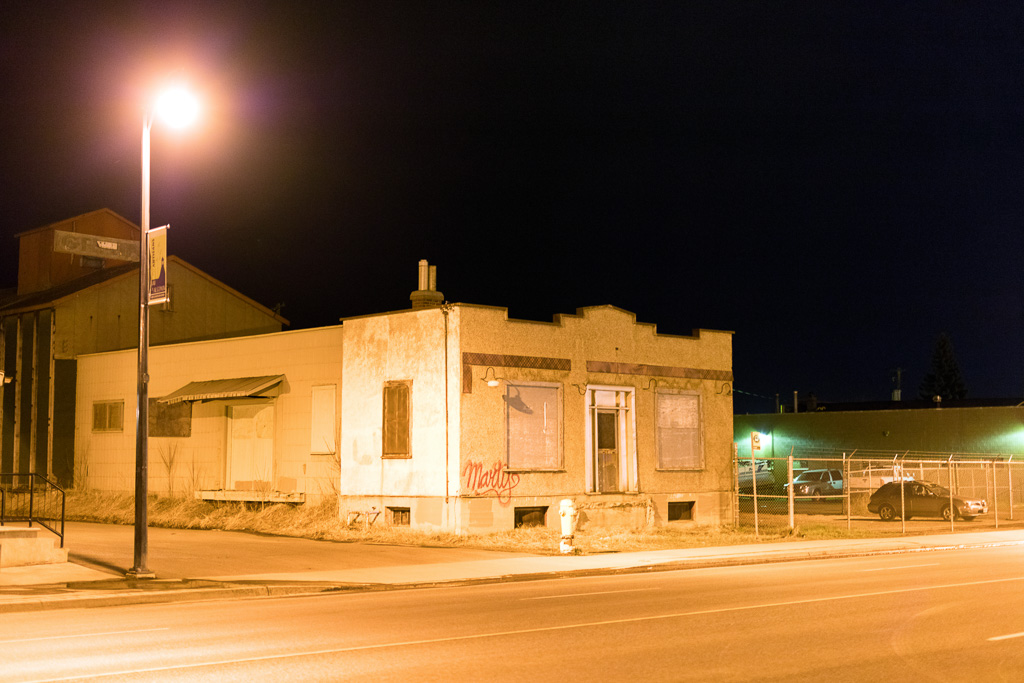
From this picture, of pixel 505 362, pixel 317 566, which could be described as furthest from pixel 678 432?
pixel 317 566

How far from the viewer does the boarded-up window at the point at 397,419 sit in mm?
25438

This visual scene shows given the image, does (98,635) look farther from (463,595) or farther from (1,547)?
(1,547)

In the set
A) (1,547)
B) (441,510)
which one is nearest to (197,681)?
(1,547)

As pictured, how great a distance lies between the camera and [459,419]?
80.3 ft

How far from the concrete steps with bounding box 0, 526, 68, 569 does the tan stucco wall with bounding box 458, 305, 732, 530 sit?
29.9ft

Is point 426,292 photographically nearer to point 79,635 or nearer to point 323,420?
point 323,420

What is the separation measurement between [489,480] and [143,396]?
32.7ft

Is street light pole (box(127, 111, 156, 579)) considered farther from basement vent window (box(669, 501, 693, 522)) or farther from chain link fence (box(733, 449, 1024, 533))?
basement vent window (box(669, 501, 693, 522))

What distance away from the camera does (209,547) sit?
22203 mm

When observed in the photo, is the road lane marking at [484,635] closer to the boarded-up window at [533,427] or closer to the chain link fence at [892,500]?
the chain link fence at [892,500]

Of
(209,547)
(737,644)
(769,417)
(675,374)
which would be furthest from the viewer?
(769,417)

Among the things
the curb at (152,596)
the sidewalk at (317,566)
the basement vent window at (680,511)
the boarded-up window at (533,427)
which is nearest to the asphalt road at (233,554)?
the sidewalk at (317,566)

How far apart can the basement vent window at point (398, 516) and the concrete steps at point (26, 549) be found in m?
8.68

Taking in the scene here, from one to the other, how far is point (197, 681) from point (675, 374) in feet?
72.6
